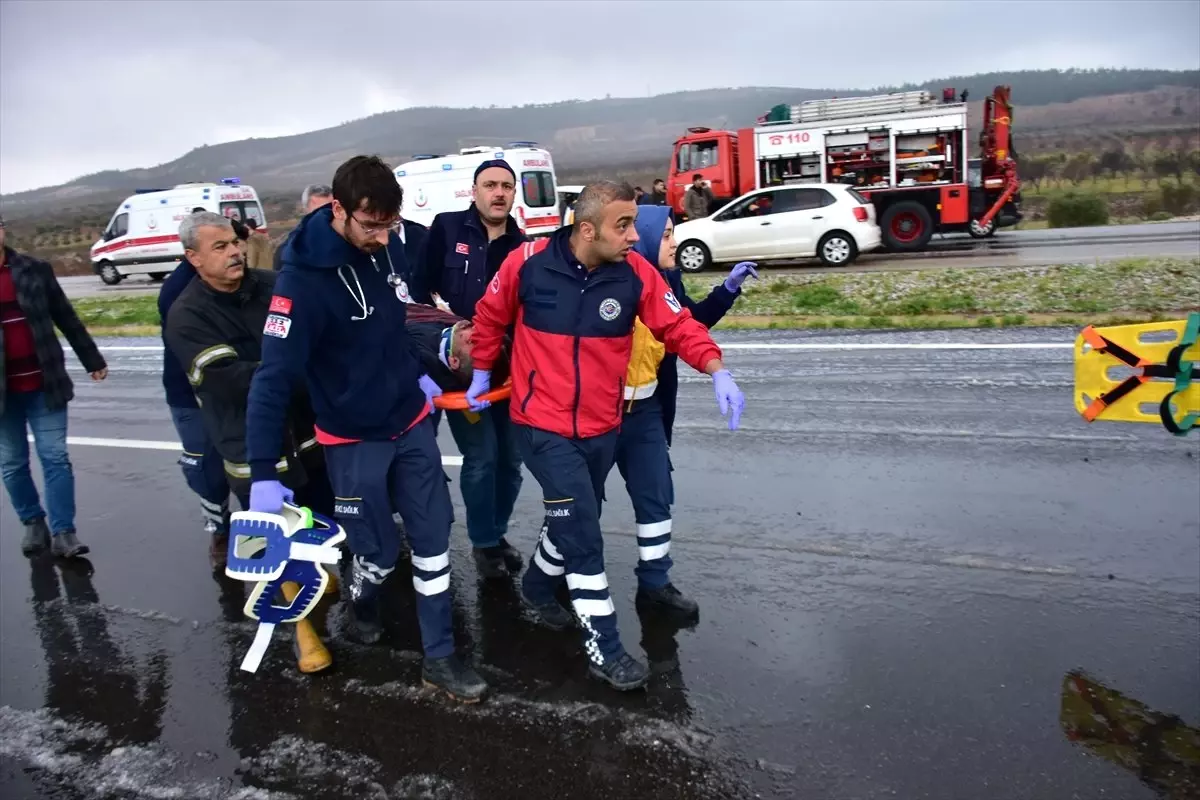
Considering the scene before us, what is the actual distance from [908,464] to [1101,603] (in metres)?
1.95

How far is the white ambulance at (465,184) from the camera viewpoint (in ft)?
78.2

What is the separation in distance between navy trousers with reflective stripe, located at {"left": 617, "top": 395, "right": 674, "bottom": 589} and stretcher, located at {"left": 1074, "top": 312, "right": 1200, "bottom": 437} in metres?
1.75

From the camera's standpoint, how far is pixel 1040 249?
1862 centimetres

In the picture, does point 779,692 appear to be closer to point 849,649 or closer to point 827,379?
point 849,649

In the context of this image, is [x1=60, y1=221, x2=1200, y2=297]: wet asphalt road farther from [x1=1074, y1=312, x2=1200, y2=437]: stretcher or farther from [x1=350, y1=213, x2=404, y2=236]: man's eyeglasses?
[x1=350, y1=213, x2=404, y2=236]: man's eyeglasses

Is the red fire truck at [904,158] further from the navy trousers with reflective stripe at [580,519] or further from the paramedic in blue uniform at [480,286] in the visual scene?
the navy trousers with reflective stripe at [580,519]

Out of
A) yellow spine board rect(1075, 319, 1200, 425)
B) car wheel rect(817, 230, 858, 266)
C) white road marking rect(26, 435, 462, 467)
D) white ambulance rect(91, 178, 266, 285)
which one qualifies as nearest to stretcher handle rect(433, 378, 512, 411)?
yellow spine board rect(1075, 319, 1200, 425)

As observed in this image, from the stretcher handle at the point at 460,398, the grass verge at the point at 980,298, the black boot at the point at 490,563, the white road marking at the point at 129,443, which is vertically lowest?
the black boot at the point at 490,563

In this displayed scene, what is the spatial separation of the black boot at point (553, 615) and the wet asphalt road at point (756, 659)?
74 millimetres

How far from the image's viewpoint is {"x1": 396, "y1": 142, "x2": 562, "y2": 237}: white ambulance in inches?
938

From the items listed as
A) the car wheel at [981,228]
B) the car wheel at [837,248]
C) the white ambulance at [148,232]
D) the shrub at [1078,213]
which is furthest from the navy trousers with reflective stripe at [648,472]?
the white ambulance at [148,232]

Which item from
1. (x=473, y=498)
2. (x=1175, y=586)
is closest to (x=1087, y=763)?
(x=1175, y=586)

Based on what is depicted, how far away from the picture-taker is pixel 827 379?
8.26 m

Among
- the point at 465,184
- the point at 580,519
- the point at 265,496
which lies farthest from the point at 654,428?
the point at 465,184
